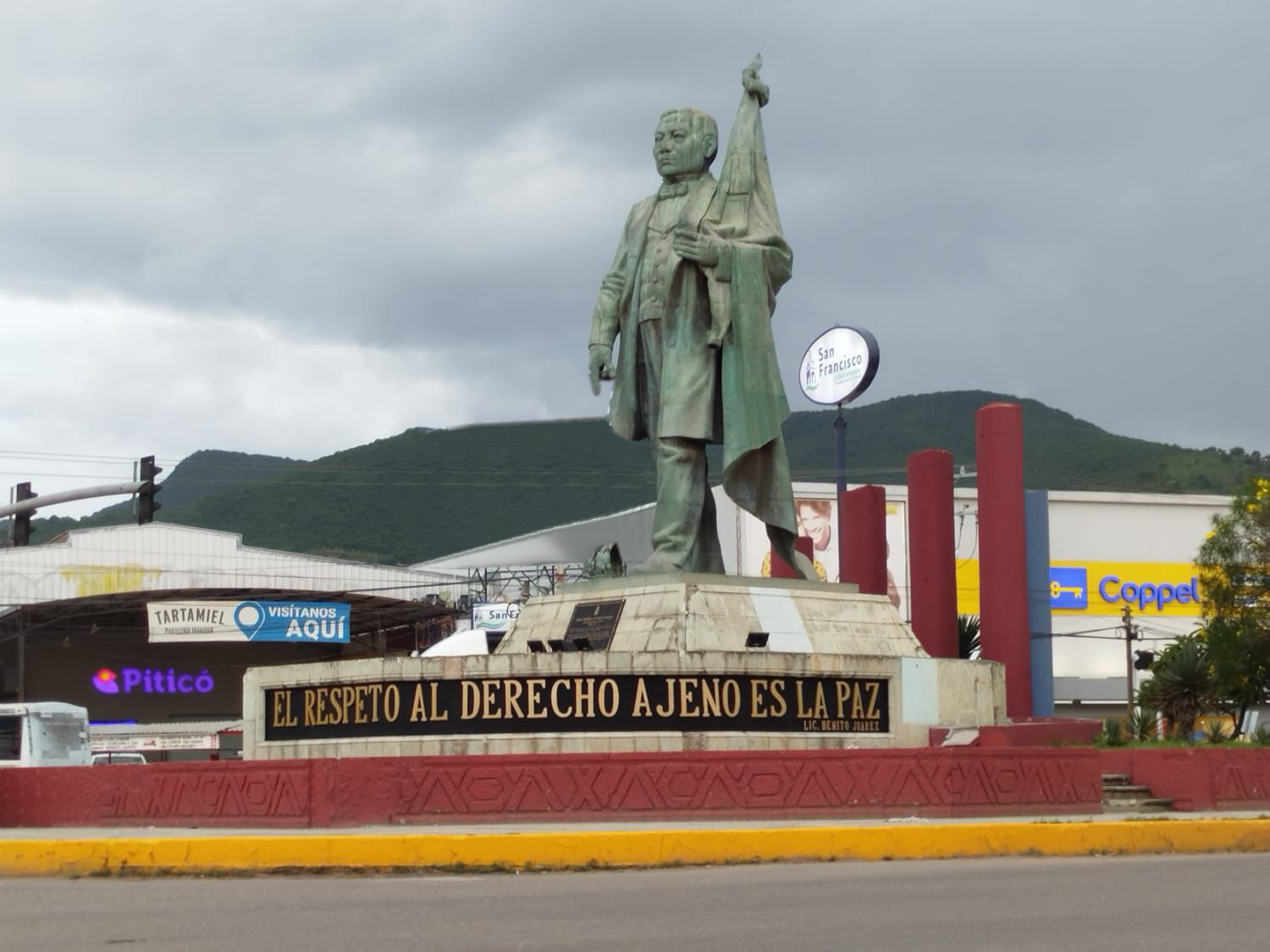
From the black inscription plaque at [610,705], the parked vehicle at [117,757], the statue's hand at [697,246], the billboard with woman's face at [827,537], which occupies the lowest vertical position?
the parked vehicle at [117,757]

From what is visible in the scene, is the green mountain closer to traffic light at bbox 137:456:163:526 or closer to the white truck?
traffic light at bbox 137:456:163:526

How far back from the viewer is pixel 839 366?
4150 centimetres

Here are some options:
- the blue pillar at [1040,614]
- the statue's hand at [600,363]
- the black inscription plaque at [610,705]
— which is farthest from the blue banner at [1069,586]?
the black inscription plaque at [610,705]

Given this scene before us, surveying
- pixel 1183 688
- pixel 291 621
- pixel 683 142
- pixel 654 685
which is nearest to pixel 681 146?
pixel 683 142

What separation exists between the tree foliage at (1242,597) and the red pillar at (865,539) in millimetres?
12819

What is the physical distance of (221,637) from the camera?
2154 inches

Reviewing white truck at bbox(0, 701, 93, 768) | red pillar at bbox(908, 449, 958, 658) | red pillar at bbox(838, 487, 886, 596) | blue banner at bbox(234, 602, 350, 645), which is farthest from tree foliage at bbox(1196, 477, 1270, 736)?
blue banner at bbox(234, 602, 350, 645)

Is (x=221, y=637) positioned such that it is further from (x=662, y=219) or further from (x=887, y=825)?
(x=887, y=825)

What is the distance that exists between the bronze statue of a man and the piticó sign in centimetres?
3720

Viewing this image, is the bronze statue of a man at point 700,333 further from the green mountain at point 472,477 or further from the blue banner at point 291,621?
the green mountain at point 472,477

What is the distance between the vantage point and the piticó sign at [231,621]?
179 ft

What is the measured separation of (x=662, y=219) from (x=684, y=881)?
10176mm

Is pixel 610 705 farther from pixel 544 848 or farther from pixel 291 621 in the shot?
pixel 291 621

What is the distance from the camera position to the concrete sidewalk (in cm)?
1279
